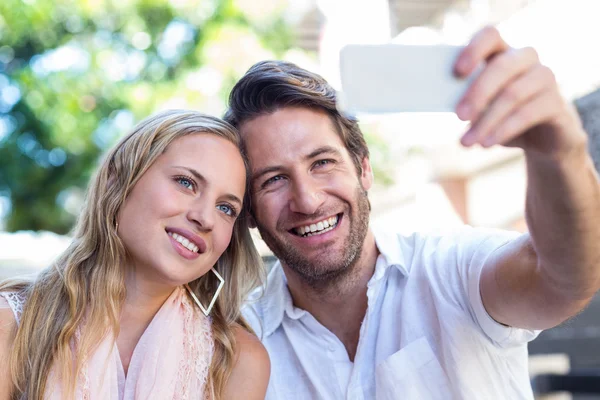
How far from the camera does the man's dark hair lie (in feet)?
8.68

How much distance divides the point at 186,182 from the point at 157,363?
1.88 ft

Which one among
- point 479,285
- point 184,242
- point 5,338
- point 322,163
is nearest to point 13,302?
point 5,338

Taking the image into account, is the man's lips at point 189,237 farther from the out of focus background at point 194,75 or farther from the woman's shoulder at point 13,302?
the out of focus background at point 194,75

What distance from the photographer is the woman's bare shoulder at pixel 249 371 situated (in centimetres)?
244

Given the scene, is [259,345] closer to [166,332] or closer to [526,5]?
[166,332]

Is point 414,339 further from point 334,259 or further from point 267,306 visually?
point 267,306

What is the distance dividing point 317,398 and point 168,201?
860mm

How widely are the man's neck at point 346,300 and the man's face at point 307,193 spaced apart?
51 millimetres

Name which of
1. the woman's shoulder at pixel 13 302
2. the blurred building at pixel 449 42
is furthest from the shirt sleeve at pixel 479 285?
the blurred building at pixel 449 42

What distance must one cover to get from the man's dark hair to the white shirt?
39cm

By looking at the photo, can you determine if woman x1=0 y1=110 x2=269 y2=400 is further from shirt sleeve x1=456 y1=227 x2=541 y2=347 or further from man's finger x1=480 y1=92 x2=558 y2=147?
man's finger x1=480 y1=92 x2=558 y2=147

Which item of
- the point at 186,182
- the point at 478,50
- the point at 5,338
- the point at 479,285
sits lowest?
the point at 479,285

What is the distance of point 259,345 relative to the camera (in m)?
2.56

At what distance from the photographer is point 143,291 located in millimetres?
2383
